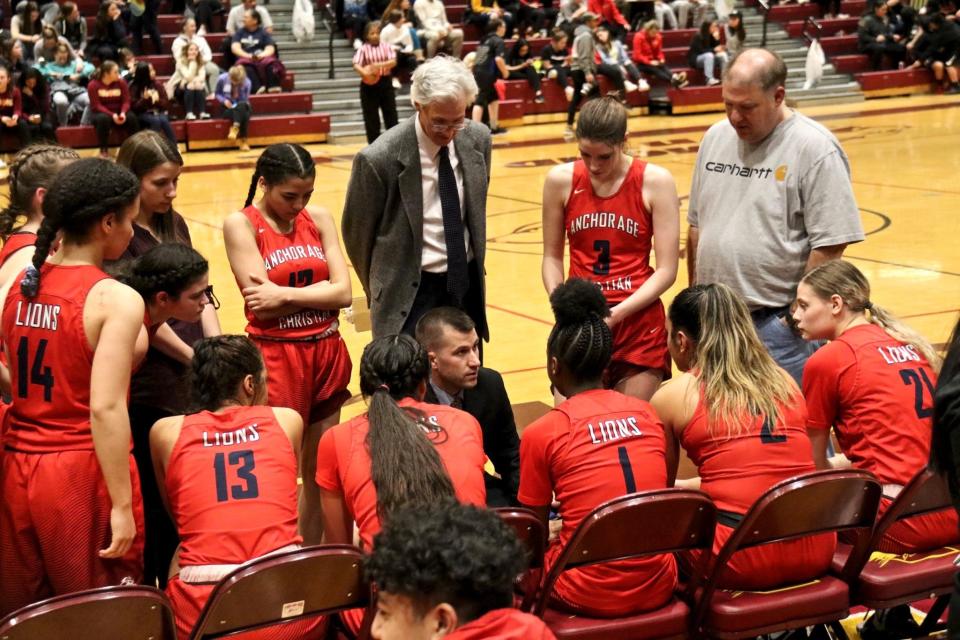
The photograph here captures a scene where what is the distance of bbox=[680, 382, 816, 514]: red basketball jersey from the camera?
315 cm

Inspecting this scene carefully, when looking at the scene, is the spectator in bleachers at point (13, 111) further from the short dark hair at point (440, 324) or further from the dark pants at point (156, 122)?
the short dark hair at point (440, 324)

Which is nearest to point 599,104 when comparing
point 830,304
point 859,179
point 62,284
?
point 830,304

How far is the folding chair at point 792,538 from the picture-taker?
9.62 ft

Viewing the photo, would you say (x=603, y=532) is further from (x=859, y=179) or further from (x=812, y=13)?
(x=812, y=13)

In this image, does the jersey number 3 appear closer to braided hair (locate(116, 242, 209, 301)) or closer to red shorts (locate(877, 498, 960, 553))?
braided hair (locate(116, 242, 209, 301))

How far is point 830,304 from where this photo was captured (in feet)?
11.8

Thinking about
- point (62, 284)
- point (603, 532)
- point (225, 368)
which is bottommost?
point (603, 532)

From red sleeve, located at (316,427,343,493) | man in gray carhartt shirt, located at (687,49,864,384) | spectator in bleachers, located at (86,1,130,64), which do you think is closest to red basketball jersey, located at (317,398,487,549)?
red sleeve, located at (316,427,343,493)

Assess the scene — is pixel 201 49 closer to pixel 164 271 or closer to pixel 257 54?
pixel 257 54

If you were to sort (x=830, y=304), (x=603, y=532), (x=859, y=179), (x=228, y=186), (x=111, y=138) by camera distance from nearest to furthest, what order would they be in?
(x=603, y=532) → (x=830, y=304) → (x=859, y=179) → (x=228, y=186) → (x=111, y=138)

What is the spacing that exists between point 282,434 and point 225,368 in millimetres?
242

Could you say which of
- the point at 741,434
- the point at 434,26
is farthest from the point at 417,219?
the point at 434,26

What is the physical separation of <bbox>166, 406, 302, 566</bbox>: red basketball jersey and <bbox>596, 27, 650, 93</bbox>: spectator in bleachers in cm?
1588

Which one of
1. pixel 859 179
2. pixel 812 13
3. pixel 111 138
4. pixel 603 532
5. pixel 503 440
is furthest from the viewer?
pixel 812 13
